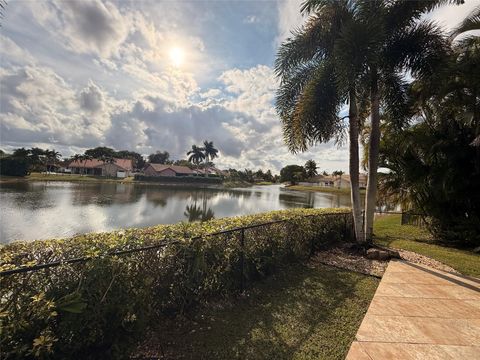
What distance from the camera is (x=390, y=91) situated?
849 cm

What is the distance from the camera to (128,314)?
301 cm

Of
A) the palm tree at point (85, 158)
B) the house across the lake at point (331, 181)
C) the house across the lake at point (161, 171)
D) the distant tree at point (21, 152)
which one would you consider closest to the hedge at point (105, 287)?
the distant tree at point (21, 152)

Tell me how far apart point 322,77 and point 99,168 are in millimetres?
74185

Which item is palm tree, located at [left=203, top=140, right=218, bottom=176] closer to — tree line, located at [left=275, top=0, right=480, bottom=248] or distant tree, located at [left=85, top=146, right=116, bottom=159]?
distant tree, located at [left=85, top=146, right=116, bottom=159]

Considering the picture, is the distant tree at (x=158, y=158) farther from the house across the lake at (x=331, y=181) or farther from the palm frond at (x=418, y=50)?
the palm frond at (x=418, y=50)

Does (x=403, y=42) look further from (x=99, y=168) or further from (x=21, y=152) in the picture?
(x=99, y=168)

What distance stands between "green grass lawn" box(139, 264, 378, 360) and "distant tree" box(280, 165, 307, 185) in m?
93.4

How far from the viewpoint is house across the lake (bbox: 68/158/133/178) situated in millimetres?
70062

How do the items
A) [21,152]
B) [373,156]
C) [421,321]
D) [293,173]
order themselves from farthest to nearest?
[293,173] < [21,152] < [373,156] < [421,321]

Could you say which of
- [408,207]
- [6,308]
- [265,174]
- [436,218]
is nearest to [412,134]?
[436,218]

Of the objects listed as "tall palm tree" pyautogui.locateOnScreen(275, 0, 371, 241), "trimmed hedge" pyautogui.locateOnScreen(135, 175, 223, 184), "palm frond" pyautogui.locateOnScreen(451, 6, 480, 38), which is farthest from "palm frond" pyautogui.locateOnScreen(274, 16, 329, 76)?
"trimmed hedge" pyautogui.locateOnScreen(135, 175, 223, 184)

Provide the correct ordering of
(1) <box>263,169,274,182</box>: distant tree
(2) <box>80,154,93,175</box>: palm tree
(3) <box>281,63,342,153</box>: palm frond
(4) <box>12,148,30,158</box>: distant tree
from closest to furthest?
(3) <box>281,63,342,153</box>: palm frond < (4) <box>12,148,30,158</box>: distant tree < (2) <box>80,154,93,175</box>: palm tree < (1) <box>263,169,274,182</box>: distant tree

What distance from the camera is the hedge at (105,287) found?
2.40m

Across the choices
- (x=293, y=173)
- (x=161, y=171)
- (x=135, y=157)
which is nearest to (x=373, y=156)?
(x=161, y=171)
